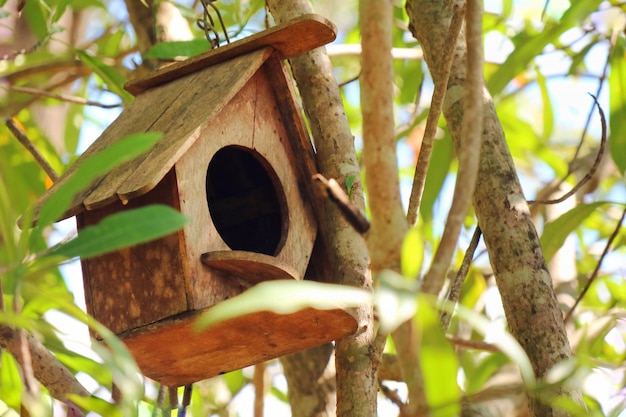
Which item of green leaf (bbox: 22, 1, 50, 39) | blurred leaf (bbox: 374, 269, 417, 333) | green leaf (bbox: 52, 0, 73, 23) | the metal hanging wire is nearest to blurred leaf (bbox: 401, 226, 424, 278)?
blurred leaf (bbox: 374, 269, 417, 333)

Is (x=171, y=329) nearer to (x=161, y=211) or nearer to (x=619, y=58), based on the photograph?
(x=161, y=211)

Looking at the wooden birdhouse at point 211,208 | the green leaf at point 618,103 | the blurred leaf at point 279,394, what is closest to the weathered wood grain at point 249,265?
the wooden birdhouse at point 211,208

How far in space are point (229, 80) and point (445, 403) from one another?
933 mm

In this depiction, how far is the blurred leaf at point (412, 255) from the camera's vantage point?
780 millimetres

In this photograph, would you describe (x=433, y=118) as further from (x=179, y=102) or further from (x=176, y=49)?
(x=176, y=49)

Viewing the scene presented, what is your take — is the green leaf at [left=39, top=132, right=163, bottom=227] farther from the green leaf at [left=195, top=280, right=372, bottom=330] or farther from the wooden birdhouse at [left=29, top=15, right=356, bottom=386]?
the wooden birdhouse at [left=29, top=15, right=356, bottom=386]

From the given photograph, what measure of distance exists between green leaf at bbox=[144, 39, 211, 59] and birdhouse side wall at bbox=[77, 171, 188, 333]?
1.63 ft

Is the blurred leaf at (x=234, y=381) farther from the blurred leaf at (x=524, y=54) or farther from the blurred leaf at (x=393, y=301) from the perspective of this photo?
the blurred leaf at (x=393, y=301)

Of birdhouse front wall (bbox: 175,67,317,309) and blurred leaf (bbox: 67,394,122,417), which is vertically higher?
birdhouse front wall (bbox: 175,67,317,309)

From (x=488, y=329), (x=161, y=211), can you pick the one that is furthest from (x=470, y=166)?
(x=161, y=211)

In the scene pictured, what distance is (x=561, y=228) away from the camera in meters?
1.96

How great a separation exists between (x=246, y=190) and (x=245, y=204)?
3cm

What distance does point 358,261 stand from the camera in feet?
5.18

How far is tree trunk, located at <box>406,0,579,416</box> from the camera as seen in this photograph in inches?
55.6
